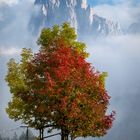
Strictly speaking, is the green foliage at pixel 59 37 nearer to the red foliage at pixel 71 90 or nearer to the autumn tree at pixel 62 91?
the autumn tree at pixel 62 91

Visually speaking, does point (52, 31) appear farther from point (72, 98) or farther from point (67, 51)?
point (72, 98)

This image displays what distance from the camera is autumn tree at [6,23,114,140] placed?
58344mm

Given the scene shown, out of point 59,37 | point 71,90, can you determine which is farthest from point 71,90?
point 59,37

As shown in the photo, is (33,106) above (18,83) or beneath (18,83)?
beneath

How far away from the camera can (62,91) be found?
58312mm

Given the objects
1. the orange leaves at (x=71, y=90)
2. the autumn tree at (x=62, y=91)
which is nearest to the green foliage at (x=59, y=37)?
the autumn tree at (x=62, y=91)

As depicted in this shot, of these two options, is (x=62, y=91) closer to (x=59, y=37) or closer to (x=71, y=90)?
(x=71, y=90)

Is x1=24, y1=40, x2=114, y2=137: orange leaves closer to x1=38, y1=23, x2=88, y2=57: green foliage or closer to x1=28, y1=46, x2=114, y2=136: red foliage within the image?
x1=28, y1=46, x2=114, y2=136: red foliage

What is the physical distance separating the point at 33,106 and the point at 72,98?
519 cm

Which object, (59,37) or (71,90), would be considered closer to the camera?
(71,90)

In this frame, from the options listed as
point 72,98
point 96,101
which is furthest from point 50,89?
point 96,101

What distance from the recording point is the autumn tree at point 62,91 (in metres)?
58.3

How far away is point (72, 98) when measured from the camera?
58.5 metres

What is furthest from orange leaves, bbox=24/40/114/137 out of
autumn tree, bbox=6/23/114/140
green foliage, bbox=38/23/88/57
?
green foliage, bbox=38/23/88/57
